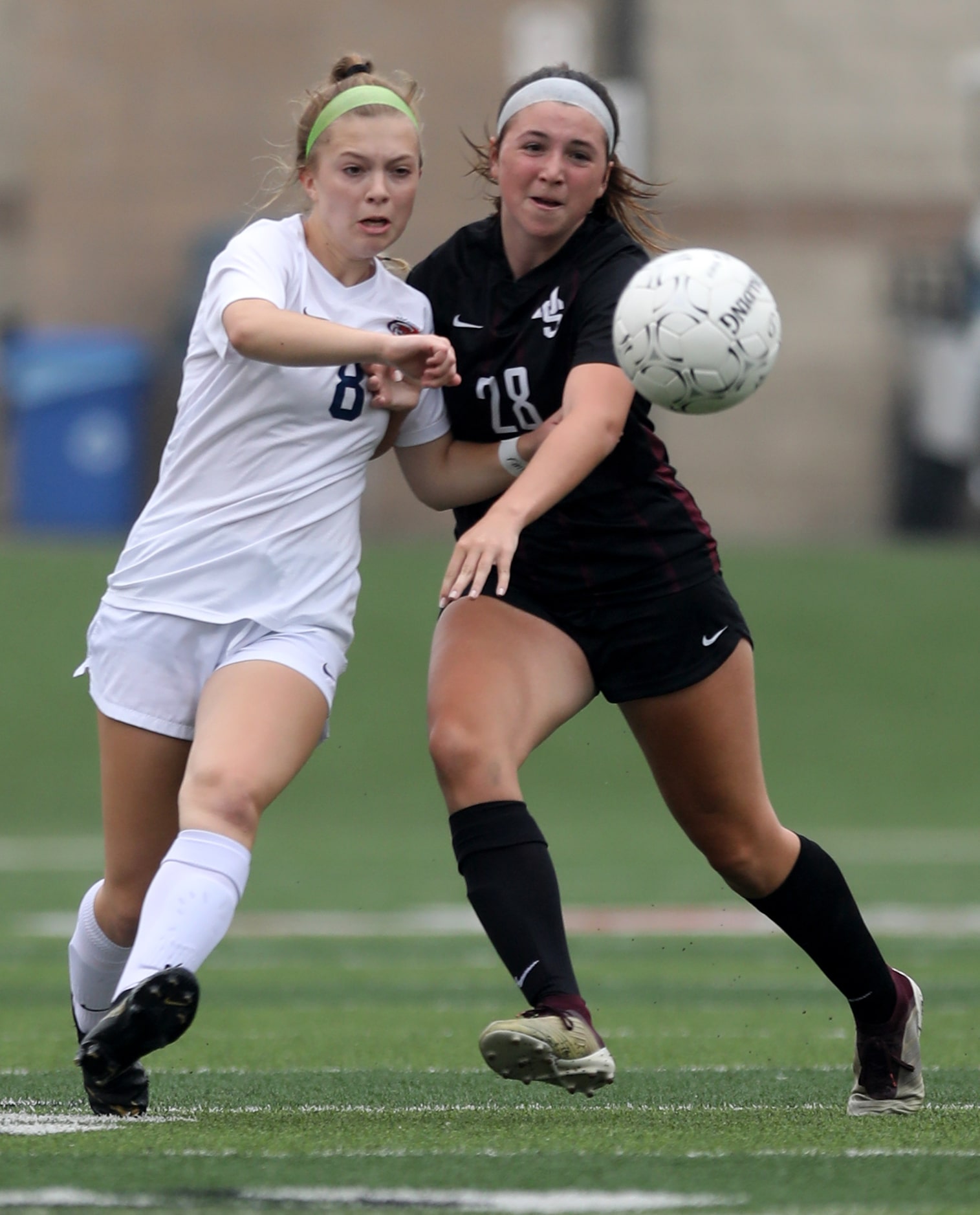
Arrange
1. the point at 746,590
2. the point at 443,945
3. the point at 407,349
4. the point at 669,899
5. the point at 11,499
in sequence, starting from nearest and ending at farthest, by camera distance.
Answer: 1. the point at 407,349
2. the point at 443,945
3. the point at 669,899
4. the point at 746,590
5. the point at 11,499

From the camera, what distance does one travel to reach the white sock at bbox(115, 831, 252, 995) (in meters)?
4.05

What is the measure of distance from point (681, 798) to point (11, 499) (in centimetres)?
1761

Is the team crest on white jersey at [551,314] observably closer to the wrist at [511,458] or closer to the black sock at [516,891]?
the wrist at [511,458]

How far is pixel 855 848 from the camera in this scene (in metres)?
13.3

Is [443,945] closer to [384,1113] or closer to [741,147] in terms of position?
[384,1113]

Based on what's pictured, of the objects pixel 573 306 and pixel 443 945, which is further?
pixel 443 945

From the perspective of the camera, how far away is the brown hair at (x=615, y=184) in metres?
4.68

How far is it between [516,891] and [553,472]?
31.3 inches

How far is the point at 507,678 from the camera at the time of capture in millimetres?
4520

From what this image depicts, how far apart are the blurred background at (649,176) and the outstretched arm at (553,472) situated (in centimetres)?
1661

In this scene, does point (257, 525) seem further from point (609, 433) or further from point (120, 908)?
point (120, 908)

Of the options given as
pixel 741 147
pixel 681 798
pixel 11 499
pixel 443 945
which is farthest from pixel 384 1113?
pixel 741 147

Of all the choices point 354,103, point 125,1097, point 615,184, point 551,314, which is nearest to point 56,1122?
point 125,1097

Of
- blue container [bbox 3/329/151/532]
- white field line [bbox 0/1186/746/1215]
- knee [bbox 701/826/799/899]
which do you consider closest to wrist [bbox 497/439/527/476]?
knee [bbox 701/826/799/899]
